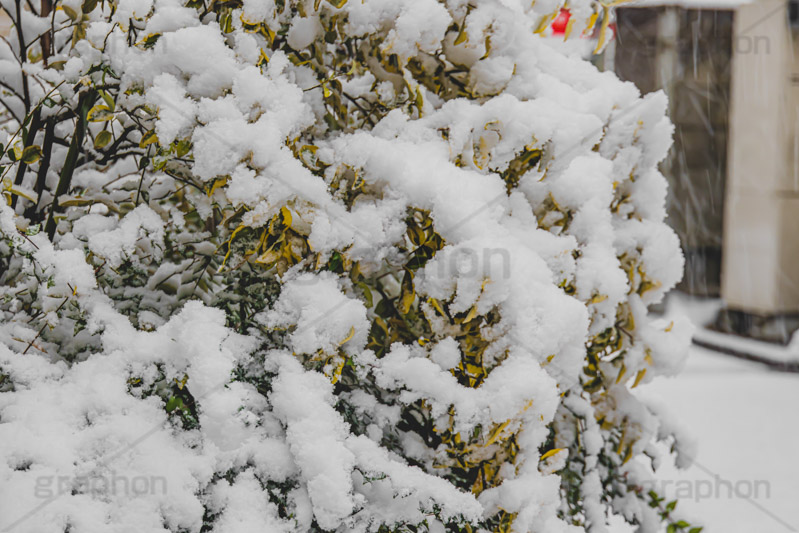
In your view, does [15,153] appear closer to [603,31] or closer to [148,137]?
[148,137]

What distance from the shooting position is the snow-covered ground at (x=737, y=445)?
319cm

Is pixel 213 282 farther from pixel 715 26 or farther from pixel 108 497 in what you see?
pixel 715 26

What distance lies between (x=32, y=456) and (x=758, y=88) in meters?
7.93

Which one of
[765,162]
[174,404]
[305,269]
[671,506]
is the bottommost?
[765,162]

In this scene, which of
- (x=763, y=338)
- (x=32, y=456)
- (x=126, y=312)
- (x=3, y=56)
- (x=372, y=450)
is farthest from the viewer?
(x=763, y=338)

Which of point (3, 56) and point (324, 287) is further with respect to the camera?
point (3, 56)

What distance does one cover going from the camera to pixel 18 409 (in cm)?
125

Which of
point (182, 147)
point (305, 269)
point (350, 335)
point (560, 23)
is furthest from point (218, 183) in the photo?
point (560, 23)

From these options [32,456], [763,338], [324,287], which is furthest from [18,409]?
[763,338]

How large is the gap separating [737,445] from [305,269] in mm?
4060

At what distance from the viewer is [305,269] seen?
4.54 ft

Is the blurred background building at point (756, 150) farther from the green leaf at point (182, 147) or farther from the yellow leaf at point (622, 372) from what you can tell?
the green leaf at point (182, 147)

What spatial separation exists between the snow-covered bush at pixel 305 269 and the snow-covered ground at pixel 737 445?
0.84 m

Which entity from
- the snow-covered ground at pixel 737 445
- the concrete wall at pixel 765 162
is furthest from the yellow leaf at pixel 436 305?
the concrete wall at pixel 765 162
